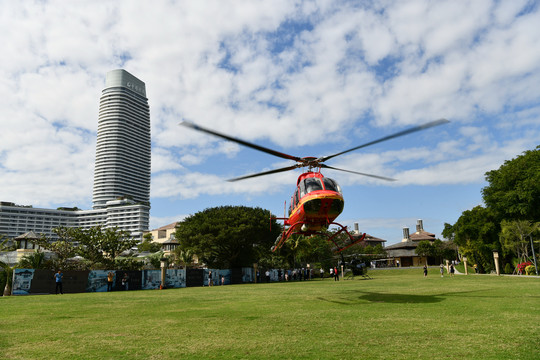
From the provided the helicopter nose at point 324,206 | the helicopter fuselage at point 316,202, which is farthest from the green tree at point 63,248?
the helicopter nose at point 324,206

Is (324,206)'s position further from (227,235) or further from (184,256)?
(184,256)

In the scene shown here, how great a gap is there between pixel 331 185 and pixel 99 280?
26328 millimetres

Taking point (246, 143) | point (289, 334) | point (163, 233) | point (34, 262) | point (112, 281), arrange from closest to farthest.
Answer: point (289, 334) → point (246, 143) → point (112, 281) → point (34, 262) → point (163, 233)

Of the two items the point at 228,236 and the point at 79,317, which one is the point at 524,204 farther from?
the point at 79,317

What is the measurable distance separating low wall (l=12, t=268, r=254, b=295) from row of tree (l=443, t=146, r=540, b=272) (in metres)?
35.4

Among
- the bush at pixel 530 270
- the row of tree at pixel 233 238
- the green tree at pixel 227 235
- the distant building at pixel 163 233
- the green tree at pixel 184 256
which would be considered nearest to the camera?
the bush at pixel 530 270

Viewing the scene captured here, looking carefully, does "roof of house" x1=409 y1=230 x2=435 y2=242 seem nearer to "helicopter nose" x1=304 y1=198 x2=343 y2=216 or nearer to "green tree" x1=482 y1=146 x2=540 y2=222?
"green tree" x1=482 y1=146 x2=540 y2=222

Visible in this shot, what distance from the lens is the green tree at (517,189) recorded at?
41.9 meters

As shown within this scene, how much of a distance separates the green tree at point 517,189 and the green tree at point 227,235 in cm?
3255

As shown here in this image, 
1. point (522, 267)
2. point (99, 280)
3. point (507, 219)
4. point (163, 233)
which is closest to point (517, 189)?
point (507, 219)

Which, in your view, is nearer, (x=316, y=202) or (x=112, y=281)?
(x=316, y=202)

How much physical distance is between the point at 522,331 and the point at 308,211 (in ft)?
28.1

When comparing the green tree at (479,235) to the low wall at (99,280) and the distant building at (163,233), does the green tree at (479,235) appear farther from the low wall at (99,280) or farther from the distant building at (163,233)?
the distant building at (163,233)

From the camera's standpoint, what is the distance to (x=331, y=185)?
15.5m
